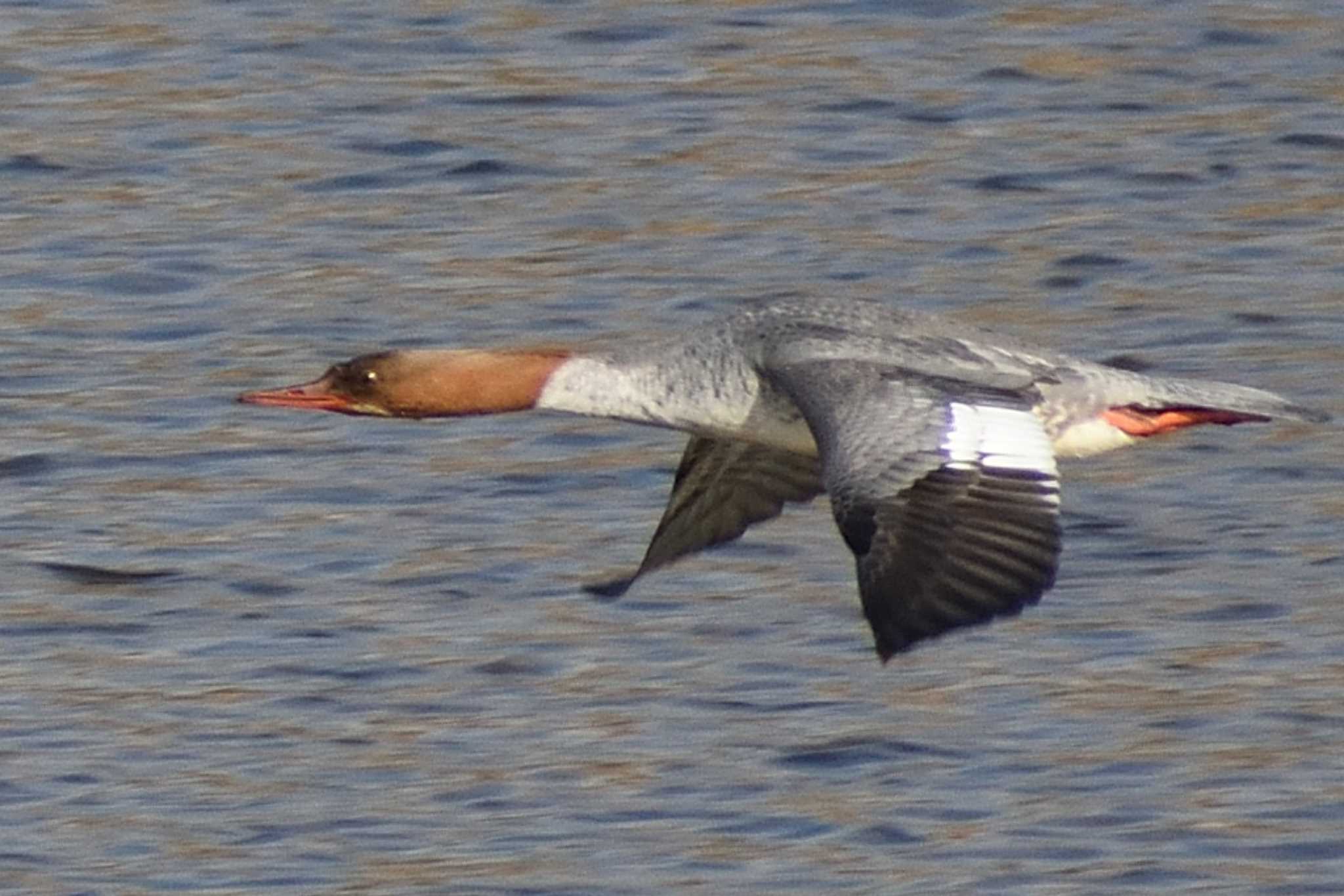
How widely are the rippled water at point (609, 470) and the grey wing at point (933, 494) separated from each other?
3.08 ft

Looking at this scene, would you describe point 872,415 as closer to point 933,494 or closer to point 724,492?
point 933,494

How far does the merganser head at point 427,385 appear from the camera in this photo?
7543mm

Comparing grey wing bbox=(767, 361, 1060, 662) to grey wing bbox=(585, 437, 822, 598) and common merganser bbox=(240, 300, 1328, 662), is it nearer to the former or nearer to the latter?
common merganser bbox=(240, 300, 1328, 662)

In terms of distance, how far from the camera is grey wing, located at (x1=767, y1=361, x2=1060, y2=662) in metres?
6.32

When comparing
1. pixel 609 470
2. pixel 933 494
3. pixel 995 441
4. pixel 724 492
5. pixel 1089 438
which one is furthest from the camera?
pixel 609 470

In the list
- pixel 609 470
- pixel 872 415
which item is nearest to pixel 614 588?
pixel 872 415

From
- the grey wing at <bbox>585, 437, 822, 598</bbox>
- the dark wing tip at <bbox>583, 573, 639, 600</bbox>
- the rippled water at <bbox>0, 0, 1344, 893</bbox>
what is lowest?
the rippled water at <bbox>0, 0, 1344, 893</bbox>

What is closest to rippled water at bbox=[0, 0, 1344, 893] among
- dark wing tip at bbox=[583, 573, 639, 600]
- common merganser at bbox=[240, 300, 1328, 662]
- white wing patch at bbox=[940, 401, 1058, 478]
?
dark wing tip at bbox=[583, 573, 639, 600]

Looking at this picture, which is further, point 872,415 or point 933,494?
point 872,415

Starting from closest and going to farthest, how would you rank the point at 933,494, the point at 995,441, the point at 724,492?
1. the point at 933,494
2. the point at 995,441
3. the point at 724,492

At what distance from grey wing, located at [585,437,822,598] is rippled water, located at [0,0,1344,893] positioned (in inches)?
16.3

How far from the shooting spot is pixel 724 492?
783 centimetres

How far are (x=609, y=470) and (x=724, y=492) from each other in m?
1.71

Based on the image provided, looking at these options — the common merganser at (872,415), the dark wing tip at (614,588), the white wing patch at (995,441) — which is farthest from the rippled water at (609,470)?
the white wing patch at (995,441)
